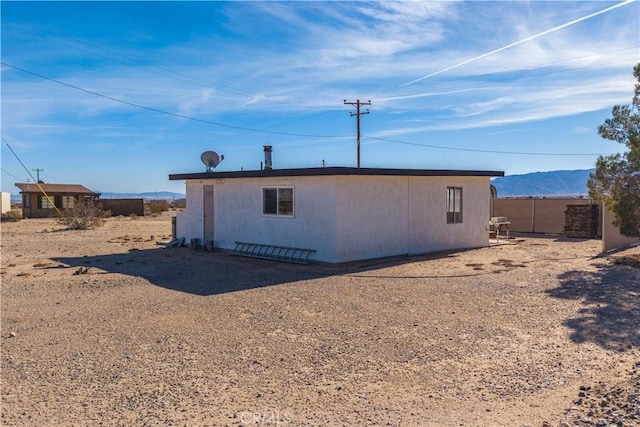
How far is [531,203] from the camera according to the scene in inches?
911

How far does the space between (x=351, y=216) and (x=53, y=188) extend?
39329mm

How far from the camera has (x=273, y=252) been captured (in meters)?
14.6

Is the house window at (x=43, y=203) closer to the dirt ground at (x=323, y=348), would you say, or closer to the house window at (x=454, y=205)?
the dirt ground at (x=323, y=348)

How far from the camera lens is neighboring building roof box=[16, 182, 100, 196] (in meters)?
43.0

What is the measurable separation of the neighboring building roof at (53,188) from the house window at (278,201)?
3295cm

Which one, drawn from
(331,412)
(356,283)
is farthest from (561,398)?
(356,283)

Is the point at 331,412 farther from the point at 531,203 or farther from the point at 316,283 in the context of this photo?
the point at 531,203

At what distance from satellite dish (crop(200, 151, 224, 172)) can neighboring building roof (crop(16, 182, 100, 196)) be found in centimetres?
2984

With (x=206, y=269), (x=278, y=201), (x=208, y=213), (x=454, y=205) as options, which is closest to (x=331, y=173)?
(x=278, y=201)

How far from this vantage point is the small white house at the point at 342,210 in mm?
13430

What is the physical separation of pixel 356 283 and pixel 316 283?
2.62ft

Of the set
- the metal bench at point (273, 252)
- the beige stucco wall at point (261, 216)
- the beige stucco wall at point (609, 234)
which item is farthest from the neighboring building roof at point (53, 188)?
the beige stucco wall at point (609, 234)

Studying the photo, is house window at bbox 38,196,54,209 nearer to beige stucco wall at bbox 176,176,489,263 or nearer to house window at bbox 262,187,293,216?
beige stucco wall at bbox 176,176,489,263

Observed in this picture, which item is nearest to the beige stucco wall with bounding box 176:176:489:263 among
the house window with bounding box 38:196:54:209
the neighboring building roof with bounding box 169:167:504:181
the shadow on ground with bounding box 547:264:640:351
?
the neighboring building roof with bounding box 169:167:504:181
